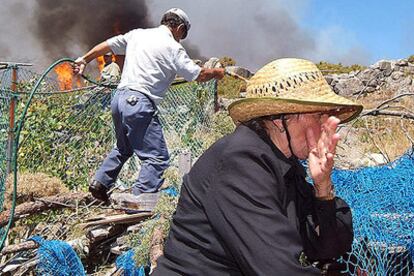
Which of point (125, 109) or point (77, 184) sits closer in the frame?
point (125, 109)

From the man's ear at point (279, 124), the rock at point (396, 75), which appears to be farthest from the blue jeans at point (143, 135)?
the rock at point (396, 75)

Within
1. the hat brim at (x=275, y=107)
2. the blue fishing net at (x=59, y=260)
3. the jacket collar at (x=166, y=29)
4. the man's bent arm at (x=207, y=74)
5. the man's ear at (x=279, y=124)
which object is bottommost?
the blue fishing net at (x=59, y=260)

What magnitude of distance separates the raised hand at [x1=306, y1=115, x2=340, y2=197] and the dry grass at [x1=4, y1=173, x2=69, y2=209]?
476cm

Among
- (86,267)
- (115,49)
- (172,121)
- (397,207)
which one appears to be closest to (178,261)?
(397,207)

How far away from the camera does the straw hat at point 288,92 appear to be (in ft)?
7.40

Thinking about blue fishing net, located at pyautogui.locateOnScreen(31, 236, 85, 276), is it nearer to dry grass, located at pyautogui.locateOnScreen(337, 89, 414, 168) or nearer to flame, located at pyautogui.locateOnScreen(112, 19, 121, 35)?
dry grass, located at pyautogui.locateOnScreen(337, 89, 414, 168)

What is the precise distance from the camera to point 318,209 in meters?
2.43

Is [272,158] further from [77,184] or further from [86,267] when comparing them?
[77,184]

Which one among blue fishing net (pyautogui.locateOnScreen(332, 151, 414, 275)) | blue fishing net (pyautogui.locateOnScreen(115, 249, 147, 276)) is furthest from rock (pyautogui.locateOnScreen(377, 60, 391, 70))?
blue fishing net (pyautogui.locateOnScreen(115, 249, 147, 276))

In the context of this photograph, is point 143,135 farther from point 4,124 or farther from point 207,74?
point 4,124

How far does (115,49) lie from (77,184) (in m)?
2.74

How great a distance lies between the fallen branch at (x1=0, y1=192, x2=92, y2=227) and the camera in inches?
236

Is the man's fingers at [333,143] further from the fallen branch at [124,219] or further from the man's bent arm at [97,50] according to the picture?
the man's bent arm at [97,50]

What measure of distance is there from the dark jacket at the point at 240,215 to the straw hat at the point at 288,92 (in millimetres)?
123
